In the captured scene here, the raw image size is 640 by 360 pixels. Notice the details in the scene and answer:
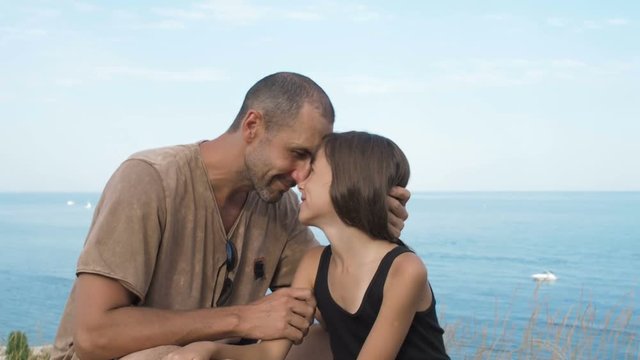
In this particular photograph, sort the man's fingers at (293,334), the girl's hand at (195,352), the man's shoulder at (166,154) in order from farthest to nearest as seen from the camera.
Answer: the man's shoulder at (166,154) < the man's fingers at (293,334) < the girl's hand at (195,352)

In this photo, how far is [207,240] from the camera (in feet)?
12.7

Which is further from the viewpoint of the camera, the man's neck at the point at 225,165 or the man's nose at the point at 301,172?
the man's neck at the point at 225,165

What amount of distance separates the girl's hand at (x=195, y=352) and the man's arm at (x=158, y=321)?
0.16 meters

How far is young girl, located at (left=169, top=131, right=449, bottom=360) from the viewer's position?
319 centimetres

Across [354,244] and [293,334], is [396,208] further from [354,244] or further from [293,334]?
[293,334]

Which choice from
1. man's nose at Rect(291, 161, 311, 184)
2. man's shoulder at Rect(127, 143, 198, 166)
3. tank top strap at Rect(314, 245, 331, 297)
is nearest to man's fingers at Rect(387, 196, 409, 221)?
tank top strap at Rect(314, 245, 331, 297)

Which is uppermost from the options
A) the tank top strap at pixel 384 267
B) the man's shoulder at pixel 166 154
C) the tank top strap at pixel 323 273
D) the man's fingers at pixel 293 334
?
the man's shoulder at pixel 166 154

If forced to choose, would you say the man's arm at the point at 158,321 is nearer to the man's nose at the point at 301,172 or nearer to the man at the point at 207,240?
the man at the point at 207,240

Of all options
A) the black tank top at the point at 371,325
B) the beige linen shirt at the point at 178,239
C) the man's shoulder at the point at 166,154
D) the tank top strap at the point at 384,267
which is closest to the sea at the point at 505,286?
the beige linen shirt at the point at 178,239

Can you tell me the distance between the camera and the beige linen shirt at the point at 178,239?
343 cm

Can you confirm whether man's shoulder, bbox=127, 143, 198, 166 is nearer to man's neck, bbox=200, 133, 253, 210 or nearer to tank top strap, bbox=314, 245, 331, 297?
man's neck, bbox=200, 133, 253, 210

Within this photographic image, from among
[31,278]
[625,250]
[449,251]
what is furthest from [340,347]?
[625,250]

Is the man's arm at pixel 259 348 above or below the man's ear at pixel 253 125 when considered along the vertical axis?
below

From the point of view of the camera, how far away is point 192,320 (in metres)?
3.44
